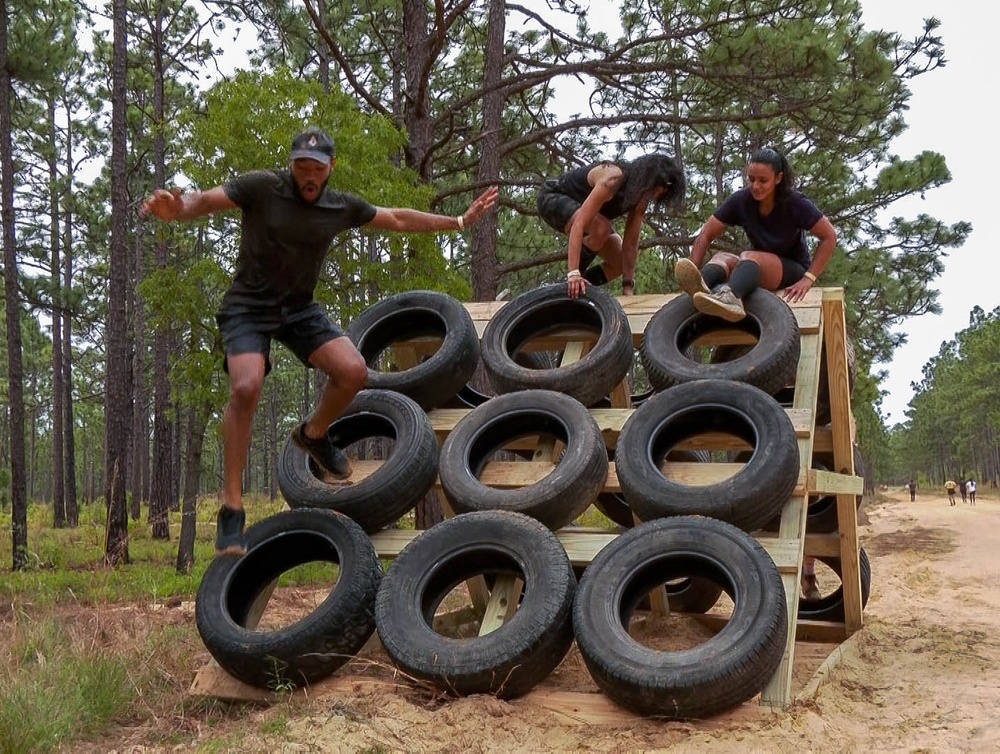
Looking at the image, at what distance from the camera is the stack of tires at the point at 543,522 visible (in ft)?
12.1

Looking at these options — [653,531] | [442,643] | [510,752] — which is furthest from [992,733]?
[442,643]

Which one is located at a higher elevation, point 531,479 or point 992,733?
point 531,479

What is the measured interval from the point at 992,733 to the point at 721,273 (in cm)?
323

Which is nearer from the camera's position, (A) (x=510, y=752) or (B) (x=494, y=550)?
(A) (x=510, y=752)

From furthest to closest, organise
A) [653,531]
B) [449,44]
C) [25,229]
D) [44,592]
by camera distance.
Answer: [25,229] < [449,44] < [44,592] < [653,531]

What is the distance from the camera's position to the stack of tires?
12.1 feet

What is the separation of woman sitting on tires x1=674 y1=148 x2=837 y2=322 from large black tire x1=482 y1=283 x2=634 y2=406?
59cm

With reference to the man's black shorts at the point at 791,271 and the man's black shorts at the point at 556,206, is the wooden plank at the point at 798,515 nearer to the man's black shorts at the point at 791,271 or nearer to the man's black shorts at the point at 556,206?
the man's black shorts at the point at 791,271

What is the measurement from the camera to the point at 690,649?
→ 150 inches

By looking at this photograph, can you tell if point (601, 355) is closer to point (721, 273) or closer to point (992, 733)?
point (721, 273)

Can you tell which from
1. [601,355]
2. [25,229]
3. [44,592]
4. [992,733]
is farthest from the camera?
[25,229]

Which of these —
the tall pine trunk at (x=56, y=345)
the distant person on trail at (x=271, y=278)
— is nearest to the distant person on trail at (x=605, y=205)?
the distant person on trail at (x=271, y=278)

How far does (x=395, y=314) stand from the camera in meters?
6.28

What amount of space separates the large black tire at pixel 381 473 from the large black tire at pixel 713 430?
1.15 m
